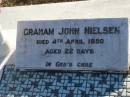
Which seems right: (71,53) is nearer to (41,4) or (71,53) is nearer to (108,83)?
(108,83)

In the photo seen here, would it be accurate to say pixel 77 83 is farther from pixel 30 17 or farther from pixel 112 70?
pixel 30 17

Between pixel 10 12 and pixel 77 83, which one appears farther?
pixel 10 12

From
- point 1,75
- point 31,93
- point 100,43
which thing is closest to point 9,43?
point 1,75

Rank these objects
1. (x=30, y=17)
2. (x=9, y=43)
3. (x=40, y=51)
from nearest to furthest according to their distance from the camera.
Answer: (x=40, y=51) < (x=9, y=43) < (x=30, y=17)

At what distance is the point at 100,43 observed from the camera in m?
7.39

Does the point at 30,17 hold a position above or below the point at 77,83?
above

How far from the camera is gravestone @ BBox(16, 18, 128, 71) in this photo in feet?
24.0

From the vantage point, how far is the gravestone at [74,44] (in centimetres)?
732

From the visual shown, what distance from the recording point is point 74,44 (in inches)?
297

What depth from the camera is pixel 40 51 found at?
777cm

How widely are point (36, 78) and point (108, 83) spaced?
4.03 ft

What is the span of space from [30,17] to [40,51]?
1.83 m

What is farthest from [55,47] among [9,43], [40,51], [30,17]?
[30,17]

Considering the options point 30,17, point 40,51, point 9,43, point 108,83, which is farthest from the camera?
point 30,17
